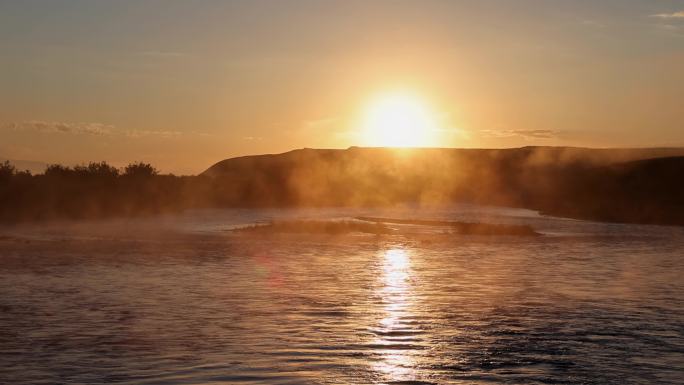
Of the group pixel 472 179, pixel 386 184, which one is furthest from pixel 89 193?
pixel 472 179

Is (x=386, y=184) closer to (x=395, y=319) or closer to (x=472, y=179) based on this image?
(x=472, y=179)

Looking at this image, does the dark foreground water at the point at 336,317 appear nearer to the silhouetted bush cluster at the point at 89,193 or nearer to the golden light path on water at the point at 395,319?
the golden light path on water at the point at 395,319

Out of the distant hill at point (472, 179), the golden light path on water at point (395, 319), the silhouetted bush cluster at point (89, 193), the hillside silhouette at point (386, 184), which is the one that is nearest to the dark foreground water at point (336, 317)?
the golden light path on water at point (395, 319)

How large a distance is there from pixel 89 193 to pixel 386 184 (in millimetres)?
76897

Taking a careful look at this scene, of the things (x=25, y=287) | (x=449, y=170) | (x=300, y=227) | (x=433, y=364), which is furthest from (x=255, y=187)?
(x=433, y=364)

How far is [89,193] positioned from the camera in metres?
57.3

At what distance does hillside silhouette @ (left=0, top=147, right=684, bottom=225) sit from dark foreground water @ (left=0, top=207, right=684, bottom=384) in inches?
1110

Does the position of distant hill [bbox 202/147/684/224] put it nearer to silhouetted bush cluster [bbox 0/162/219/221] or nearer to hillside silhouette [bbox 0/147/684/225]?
hillside silhouette [bbox 0/147/684/225]

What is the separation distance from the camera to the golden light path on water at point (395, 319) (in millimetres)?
10430

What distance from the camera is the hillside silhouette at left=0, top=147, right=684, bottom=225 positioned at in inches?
2203

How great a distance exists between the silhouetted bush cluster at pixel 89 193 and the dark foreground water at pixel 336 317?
22.8m

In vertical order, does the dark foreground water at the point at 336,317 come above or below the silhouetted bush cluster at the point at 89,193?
below

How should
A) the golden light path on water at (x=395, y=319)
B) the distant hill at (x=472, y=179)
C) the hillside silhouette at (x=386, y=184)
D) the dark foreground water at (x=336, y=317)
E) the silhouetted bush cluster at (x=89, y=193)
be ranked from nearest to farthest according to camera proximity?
1. the dark foreground water at (x=336, y=317)
2. the golden light path on water at (x=395, y=319)
3. the silhouetted bush cluster at (x=89, y=193)
4. the hillside silhouette at (x=386, y=184)
5. the distant hill at (x=472, y=179)

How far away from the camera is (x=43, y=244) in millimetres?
29250
